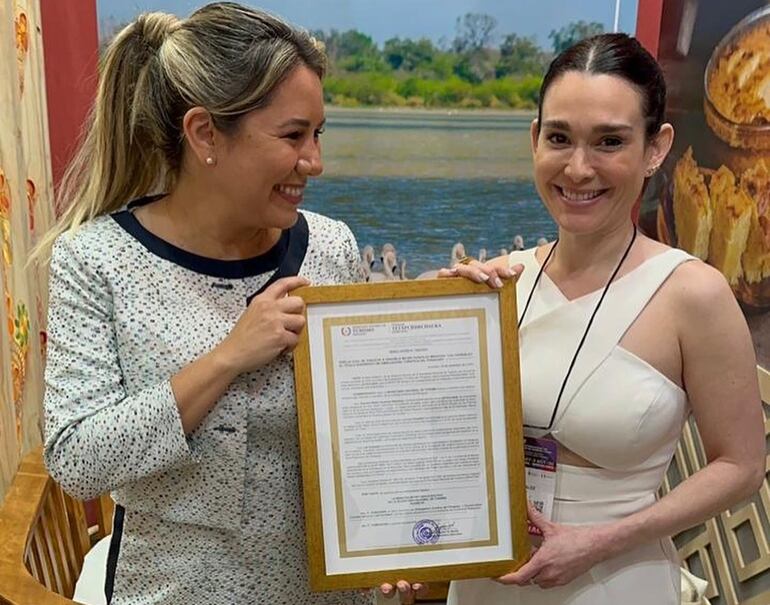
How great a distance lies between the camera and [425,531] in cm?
119

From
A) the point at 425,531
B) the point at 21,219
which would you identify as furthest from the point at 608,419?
the point at 21,219

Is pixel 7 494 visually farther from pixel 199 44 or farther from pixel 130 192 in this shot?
pixel 199 44

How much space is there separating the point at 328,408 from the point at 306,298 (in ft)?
0.54

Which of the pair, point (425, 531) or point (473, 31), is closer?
point (425, 531)

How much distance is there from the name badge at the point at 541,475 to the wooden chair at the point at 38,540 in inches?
31.7

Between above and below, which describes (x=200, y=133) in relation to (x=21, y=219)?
above

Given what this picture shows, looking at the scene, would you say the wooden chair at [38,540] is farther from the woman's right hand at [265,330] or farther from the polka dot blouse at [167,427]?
the woman's right hand at [265,330]

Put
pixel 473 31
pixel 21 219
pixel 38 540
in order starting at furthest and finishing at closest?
1. pixel 473 31
2. pixel 21 219
3. pixel 38 540

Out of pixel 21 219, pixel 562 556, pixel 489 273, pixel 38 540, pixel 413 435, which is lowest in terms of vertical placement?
pixel 38 540

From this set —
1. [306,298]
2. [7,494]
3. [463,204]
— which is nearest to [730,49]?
[463,204]

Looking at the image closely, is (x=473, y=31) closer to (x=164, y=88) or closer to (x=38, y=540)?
(x=164, y=88)

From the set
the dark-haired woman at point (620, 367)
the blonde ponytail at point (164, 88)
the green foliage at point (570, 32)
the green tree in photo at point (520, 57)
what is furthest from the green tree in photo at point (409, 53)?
the blonde ponytail at point (164, 88)

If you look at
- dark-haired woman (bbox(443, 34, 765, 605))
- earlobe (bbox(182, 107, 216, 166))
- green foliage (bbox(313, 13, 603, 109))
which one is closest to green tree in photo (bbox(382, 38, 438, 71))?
green foliage (bbox(313, 13, 603, 109))

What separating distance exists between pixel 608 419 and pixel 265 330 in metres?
0.54
